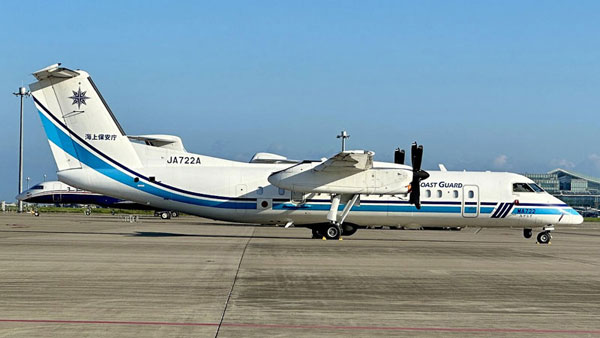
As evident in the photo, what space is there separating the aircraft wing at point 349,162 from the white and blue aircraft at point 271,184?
0.14 feet

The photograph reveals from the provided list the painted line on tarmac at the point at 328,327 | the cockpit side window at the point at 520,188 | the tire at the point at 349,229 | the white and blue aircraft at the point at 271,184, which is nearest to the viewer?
the painted line on tarmac at the point at 328,327

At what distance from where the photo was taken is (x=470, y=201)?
3159 cm

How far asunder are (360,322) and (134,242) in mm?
18060

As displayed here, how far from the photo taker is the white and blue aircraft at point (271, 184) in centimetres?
2900

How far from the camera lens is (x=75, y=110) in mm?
28922

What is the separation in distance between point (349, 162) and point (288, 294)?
16547 millimetres

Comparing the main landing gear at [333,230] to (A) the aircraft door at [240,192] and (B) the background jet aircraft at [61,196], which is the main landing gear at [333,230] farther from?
(B) the background jet aircraft at [61,196]

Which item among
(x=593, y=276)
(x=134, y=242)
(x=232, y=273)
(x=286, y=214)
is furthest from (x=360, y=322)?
(x=286, y=214)

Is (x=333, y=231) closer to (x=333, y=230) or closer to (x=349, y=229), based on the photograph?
(x=333, y=230)

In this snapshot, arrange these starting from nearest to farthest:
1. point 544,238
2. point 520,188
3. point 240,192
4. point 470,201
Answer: point 240,192 → point 470,201 → point 544,238 → point 520,188

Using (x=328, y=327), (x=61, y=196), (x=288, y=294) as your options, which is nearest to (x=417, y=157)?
(x=288, y=294)

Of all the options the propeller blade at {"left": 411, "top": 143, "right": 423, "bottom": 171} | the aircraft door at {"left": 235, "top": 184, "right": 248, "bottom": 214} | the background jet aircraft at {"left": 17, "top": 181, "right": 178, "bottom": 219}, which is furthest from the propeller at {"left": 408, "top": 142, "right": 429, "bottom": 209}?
the background jet aircraft at {"left": 17, "top": 181, "right": 178, "bottom": 219}

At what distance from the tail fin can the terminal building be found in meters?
133

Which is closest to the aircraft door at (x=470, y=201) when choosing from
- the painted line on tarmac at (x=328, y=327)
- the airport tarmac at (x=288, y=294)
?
the airport tarmac at (x=288, y=294)
